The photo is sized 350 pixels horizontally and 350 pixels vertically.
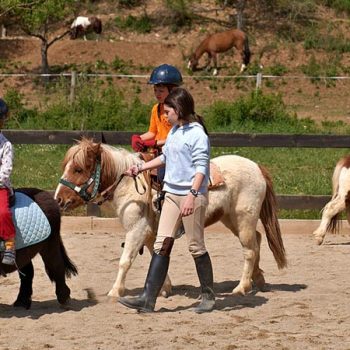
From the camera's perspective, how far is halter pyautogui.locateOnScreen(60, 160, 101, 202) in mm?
7449

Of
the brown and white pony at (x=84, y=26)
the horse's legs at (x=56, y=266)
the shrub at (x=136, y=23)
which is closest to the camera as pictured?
the horse's legs at (x=56, y=266)

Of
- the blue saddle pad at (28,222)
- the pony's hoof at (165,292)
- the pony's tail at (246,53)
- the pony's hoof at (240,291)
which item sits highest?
the pony's tail at (246,53)

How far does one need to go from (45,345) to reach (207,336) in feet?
3.50

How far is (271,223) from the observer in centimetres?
821

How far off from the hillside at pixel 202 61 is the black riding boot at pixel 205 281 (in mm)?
18294

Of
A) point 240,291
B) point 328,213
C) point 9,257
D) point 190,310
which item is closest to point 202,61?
point 328,213

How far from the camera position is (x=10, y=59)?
34.3 metres

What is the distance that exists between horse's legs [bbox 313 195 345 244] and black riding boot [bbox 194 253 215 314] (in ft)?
11.8

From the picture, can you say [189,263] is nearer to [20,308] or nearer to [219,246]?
[219,246]

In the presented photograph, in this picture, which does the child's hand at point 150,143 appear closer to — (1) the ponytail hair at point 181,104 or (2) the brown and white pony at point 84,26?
(1) the ponytail hair at point 181,104

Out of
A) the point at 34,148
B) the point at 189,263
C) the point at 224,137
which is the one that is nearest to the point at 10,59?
the point at 34,148

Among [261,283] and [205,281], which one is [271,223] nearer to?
[261,283]

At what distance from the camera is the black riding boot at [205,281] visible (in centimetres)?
695

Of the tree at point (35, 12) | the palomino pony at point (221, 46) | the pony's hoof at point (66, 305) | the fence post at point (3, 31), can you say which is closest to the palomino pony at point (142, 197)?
the pony's hoof at point (66, 305)
